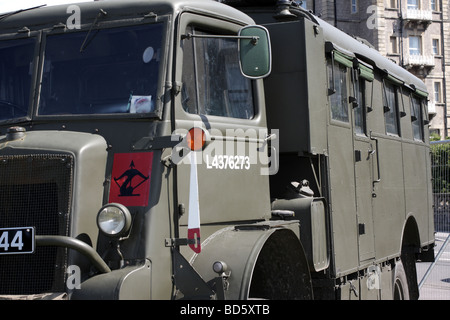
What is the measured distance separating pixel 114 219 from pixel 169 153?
627 millimetres

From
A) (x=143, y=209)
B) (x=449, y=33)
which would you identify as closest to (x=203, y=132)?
(x=143, y=209)

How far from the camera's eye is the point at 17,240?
4.25m

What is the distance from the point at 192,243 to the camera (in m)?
4.73

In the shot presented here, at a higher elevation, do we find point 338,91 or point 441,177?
point 338,91

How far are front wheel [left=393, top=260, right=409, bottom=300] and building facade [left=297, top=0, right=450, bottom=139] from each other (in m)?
44.9

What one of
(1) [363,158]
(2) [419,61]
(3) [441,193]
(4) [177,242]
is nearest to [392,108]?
(1) [363,158]

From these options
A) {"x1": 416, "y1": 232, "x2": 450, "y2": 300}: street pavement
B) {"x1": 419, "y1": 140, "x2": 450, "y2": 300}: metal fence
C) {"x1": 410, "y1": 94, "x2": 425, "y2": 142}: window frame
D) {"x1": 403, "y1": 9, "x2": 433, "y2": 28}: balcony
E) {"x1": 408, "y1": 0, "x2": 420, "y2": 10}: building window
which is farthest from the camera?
{"x1": 408, "y1": 0, "x2": 420, "y2": 10}: building window

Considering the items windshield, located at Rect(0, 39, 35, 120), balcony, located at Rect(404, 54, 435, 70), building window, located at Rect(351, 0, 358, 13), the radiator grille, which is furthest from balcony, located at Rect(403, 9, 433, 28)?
the radiator grille

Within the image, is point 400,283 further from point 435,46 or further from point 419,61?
point 435,46

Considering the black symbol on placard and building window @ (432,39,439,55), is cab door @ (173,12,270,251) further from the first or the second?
building window @ (432,39,439,55)

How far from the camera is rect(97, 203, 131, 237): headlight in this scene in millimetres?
4365

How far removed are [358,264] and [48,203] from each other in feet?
13.0

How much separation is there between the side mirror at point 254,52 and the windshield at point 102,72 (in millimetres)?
642

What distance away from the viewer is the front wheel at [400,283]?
9180 millimetres
